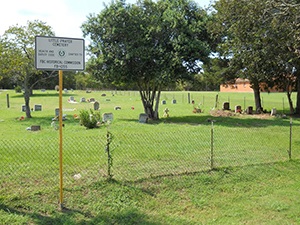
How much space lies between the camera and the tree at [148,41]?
17.4 metres

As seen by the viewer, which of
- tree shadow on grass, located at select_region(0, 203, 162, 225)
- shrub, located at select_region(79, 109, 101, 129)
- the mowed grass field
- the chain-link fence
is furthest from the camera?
shrub, located at select_region(79, 109, 101, 129)

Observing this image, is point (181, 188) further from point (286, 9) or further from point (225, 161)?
point (286, 9)

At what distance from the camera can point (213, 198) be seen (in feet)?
19.2

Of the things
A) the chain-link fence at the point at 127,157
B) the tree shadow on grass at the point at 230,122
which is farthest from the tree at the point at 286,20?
the tree shadow on grass at the point at 230,122

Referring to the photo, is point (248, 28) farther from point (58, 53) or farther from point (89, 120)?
point (58, 53)

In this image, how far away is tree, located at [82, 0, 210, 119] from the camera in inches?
686

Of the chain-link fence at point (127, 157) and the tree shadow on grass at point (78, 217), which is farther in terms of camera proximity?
the chain-link fence at point (127, 157)

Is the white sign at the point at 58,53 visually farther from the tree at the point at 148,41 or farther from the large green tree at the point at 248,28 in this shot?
the tree at the point at 148,41

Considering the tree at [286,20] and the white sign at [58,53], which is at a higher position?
A: the tree at [286,20]

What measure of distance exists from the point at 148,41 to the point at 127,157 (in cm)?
1094

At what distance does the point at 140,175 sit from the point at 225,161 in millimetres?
2555

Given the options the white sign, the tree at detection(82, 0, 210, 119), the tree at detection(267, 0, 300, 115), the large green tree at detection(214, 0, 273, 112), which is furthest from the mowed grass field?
the tree at detection(82, 0, 210, 119)

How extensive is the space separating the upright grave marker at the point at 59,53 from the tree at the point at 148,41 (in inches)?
482

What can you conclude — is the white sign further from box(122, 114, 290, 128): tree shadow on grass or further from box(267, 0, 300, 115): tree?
box(122, 114, 290, 128): tree shadow on grass
